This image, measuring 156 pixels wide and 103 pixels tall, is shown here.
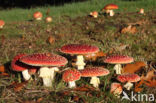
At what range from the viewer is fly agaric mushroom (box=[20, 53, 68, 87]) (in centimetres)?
284

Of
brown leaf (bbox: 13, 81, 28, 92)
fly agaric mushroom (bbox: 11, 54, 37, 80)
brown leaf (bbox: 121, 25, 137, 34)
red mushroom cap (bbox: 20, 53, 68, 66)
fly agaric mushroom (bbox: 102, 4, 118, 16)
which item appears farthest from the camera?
fly agaric mushroom (bbox: 102, 4, 118, 16)

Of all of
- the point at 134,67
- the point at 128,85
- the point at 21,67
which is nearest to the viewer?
the point at 128,85

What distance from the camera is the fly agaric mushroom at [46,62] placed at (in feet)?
9.32

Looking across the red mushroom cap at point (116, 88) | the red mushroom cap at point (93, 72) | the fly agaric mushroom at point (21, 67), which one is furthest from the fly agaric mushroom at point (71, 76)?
the fly agaric mushroom at point (21, 67)

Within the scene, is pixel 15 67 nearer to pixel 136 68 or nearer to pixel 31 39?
pixel 136 68

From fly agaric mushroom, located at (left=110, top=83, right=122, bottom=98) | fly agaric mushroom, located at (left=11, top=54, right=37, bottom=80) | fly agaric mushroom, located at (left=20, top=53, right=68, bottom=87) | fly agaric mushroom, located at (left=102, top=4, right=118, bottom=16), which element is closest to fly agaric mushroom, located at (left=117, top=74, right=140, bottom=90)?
fly agaric mushroom, located at (left=110, top=83, right=122, bottom=98)

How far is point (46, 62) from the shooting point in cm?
284

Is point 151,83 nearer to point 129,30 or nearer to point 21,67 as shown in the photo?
point 21,67

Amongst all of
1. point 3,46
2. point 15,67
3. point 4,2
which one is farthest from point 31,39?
point 4,2

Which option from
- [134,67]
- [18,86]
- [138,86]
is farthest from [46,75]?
[134,67]

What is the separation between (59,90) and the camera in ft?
9.64

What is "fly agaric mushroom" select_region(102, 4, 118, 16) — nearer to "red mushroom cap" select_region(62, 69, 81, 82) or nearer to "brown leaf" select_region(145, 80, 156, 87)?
"brown leaf" select_region(145, 80, 156, 87)

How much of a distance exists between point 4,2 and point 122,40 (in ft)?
70.4

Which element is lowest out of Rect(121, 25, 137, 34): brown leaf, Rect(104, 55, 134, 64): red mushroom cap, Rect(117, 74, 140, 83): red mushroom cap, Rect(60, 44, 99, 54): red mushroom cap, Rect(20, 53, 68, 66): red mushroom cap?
Rect(117, 74, 140, 83): red mushroom cap
